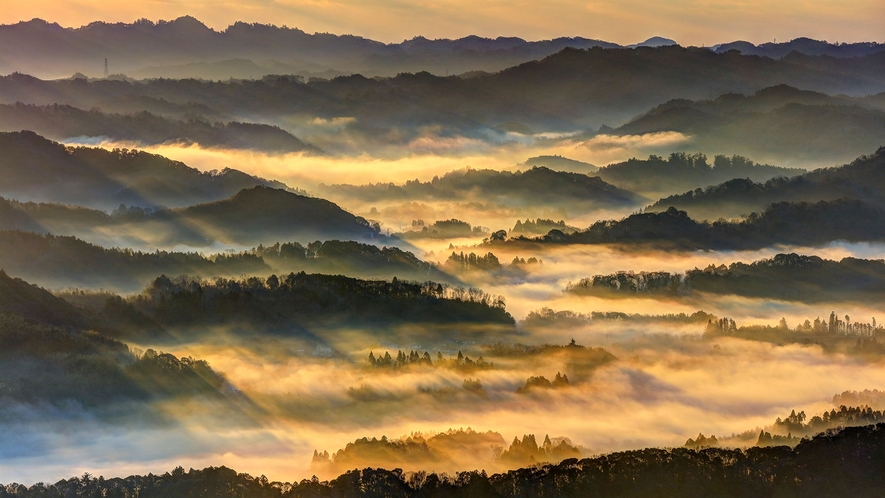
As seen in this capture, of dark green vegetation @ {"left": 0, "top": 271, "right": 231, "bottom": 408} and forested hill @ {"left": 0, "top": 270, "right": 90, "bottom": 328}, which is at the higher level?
forested hill @ {"left": 0, "top": 270, "right": 90, "bottom": 328}

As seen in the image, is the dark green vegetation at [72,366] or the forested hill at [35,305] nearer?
the dark green vegetation at [72,366]

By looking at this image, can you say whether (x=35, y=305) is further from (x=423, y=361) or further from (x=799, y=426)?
(x=799, y=426)

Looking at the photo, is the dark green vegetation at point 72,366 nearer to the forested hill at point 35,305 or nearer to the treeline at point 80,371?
the treeline at point 80,371

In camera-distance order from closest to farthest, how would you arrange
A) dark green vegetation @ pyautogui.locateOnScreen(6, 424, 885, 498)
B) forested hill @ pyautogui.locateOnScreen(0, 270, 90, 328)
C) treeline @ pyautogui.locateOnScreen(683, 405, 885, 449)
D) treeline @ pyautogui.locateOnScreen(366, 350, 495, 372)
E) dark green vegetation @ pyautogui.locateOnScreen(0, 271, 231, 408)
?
dark green vegetation @ pyautogui.locateOnScreen(6, 424, 885, 498) → dark green vegetation @ pyautogui.locateOnScreen(0, 271, 231, 408) → treeline @ pyautogui.locateOnScreen(683, 405, 885, 449) → forested hill @ pyautogui.locateOnScreen(0, 270, 90, 328) → treeline @ pyautogui.locateOnScreen(366, 350, 495, 372)

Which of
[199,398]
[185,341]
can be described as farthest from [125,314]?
[199,398]

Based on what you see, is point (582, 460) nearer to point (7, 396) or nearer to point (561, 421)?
point (561, 421)

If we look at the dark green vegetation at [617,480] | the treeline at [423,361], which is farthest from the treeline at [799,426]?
the treeline at [423,361]

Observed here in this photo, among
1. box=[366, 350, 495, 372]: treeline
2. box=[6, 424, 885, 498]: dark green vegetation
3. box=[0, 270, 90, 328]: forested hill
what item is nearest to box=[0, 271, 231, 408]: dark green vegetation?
box=[0, 270, 90, 328]: forested hill

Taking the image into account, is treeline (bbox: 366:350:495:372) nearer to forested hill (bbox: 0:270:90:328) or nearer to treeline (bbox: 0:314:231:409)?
treeline (bbox: 0:314:231:409)

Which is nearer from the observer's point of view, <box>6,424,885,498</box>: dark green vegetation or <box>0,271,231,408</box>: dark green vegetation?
<box>6,424,885,498</box>: dark green vegetation
